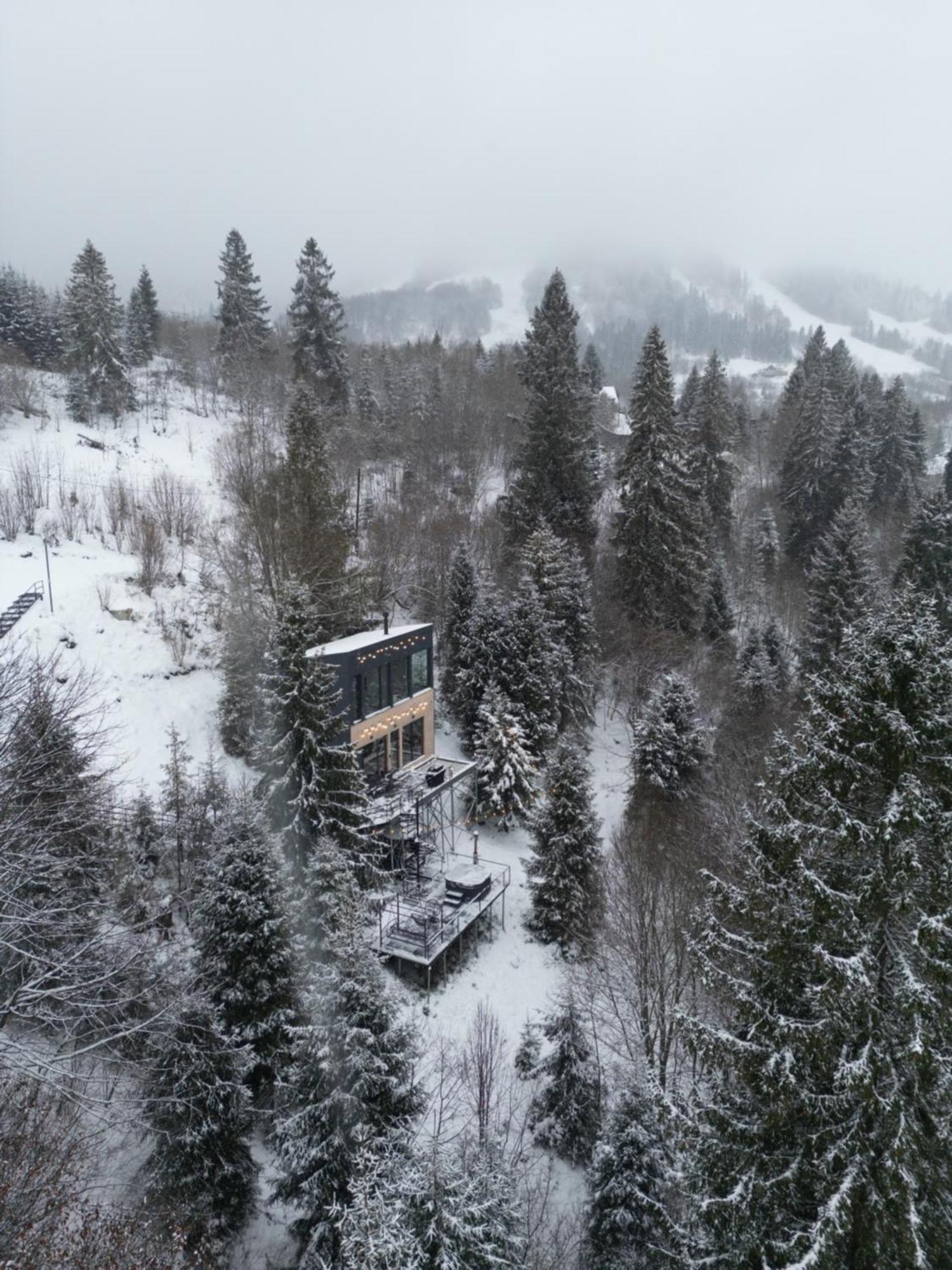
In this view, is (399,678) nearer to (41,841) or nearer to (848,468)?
(41,841)

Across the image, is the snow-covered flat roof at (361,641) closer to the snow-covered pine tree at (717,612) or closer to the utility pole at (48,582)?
the utility pole at (48,582)

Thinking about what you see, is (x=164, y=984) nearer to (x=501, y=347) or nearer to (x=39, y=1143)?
(x=39, y=1143)

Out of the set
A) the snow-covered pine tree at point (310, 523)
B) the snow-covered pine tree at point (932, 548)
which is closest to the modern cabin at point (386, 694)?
the snow-covered pine tree at point (310, 523)

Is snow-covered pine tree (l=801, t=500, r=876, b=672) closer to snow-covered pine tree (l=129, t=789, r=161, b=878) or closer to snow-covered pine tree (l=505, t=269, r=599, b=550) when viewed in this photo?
snow-covered pine tree (l=505, t=269, r=599, b=550)

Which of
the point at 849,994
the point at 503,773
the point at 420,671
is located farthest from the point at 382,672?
the point at 849,994

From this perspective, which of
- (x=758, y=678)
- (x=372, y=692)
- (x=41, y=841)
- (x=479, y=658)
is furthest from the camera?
(x=758, y=678)

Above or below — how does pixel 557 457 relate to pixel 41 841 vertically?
above
